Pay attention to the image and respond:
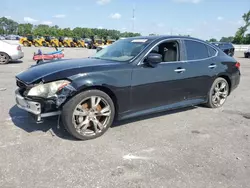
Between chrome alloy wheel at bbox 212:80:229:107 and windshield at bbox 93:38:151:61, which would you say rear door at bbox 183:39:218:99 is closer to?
chrome alloy wheel at bbox 212:80:229:107

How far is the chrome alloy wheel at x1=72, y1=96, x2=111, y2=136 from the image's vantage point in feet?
11.8

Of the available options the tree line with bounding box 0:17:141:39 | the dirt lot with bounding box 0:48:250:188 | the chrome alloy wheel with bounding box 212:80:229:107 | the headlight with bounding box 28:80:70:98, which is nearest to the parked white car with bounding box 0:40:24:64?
the dirt lot with bounding box 0:48:250:188

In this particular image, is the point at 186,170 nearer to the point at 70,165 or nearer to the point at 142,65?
the point at 70,165

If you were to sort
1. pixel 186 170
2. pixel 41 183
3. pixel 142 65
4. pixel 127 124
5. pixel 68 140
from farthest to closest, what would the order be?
1. pixel 127 124
2. pixel 142 65
3. pixel 68 140
4. pixel 186 170
5. pixel 41 183

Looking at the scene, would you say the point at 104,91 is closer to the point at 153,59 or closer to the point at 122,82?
the point at 122,82

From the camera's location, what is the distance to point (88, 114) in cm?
368

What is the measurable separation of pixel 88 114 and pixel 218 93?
3.33m

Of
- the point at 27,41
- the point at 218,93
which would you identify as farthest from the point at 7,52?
the point at 27,41

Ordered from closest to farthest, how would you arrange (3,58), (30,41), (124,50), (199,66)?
(124,50)
(199,66)
(3,58)
(30,41)

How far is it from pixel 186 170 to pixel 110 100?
4.98 feet

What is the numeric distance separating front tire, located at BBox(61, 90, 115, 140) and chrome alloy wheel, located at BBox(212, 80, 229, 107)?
9.17 ft

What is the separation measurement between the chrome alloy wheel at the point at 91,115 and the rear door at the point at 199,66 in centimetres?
191

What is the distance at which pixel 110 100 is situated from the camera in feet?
12.4

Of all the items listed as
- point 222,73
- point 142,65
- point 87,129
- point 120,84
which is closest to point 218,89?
point 222,73
